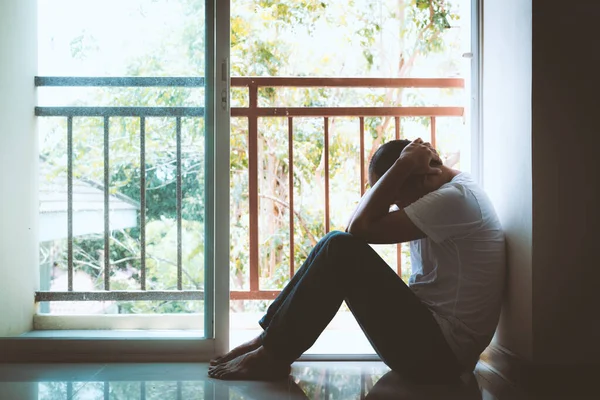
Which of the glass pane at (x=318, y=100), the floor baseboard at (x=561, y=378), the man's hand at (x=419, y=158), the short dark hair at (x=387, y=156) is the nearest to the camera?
the floor baseboard at (x=561, y=378)

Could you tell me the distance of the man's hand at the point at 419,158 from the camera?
5.82 ft

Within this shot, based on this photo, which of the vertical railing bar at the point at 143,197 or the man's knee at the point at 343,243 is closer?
the man's knee at the point at 343,243

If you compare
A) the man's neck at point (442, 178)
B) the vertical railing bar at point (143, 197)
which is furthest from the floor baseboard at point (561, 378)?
the vertical railing bar at point (143, 197)

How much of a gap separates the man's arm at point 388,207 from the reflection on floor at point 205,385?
1.62 ft

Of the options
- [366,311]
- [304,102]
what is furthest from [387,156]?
[304,102]

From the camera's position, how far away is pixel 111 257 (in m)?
2.17

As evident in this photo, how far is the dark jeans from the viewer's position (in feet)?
5.49

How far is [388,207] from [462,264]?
0.30m

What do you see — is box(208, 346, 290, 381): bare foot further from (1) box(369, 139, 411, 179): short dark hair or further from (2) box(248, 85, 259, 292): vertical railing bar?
(2) box(248, 85, 259, 292): vertical railing bar

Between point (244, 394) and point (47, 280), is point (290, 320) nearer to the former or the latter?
point (244, 394)

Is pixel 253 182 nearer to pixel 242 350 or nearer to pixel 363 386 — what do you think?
pixel 242 350

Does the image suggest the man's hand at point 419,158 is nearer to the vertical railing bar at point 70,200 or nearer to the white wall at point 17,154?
the vertical railing bar at point 70,200

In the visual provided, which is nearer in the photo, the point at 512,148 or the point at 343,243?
the point at 343,243

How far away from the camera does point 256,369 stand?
1.83 metres
